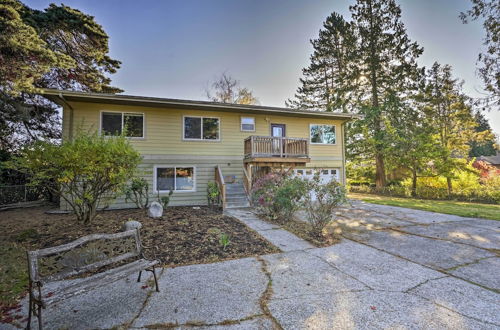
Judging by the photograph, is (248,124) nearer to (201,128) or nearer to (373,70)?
(201,128)

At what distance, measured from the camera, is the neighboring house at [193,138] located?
10.2m

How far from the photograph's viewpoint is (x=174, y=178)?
36.5ft

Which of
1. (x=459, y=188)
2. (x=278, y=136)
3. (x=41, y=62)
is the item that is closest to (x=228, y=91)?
(x=278, y=136)

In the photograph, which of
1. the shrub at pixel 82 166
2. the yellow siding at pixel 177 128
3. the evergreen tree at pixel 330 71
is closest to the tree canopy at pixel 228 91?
the evergreen tree at pixel 330 71

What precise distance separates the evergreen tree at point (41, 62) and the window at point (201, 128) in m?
5.09

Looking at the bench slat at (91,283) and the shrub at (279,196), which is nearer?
the bench slat at (91,283)

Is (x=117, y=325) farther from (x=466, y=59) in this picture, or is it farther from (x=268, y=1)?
(x=466, y=59)

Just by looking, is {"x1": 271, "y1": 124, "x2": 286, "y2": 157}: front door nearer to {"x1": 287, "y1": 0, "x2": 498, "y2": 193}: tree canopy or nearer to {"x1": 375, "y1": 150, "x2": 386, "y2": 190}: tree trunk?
A: {"x1": 287, "y1": 0, "x2": 498, "y2": 193}: tree canopy

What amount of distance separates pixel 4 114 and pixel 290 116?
605 inches

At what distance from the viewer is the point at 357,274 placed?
373 cm

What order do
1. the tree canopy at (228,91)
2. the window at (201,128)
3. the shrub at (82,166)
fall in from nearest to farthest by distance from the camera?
the shrub at (82,166)
the window at (201,128)
the tree canopy at (228,91)

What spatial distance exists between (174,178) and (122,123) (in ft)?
11.4

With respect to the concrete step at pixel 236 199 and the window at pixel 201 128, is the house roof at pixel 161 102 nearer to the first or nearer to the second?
the window at pixel 201 128

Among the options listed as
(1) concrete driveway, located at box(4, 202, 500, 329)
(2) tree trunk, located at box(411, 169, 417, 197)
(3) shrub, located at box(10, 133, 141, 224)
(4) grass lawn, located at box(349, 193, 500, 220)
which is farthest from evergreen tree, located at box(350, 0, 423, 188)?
(3) shrub, located at box(10, 133, 141, 224)
